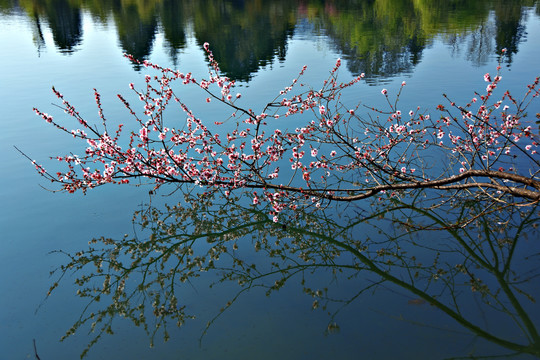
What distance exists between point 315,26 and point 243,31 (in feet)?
17.3

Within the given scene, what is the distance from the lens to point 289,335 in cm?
476

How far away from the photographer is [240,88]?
619 inches

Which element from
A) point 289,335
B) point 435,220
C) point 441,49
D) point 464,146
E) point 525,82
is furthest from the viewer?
point 441,49

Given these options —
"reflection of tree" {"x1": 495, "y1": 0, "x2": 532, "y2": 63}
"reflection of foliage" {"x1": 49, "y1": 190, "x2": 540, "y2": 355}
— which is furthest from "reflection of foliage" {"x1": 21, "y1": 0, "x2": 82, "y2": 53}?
"reflection of tree" {"x1": 495, "y1": 0, "x2": 532, "y2": 63}

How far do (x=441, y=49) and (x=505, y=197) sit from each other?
1566 centimetres

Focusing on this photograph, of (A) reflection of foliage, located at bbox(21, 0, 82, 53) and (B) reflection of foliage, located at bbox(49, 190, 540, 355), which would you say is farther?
(A) reflection of foliage, located at bbox(21, 0, 82, 53)

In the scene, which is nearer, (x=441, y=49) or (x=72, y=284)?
(x=72, y=284)

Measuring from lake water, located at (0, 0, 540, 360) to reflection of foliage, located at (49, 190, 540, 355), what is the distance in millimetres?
222

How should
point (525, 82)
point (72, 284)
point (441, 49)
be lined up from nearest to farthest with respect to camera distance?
point (72, 284), point (525, 82), point (441, 49)

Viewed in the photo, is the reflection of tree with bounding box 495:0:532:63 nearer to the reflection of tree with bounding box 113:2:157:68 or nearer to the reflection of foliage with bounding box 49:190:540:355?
the reflection of foliage with bounding box 49:190:540:355

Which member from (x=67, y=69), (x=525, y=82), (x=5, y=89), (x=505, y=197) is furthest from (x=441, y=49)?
(x=5, y=89)

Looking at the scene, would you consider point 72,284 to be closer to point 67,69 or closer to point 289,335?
point 289,335

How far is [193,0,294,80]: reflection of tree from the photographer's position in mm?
20359

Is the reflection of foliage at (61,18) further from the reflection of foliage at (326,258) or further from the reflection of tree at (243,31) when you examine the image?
the reflection of foliage at (326,258)
